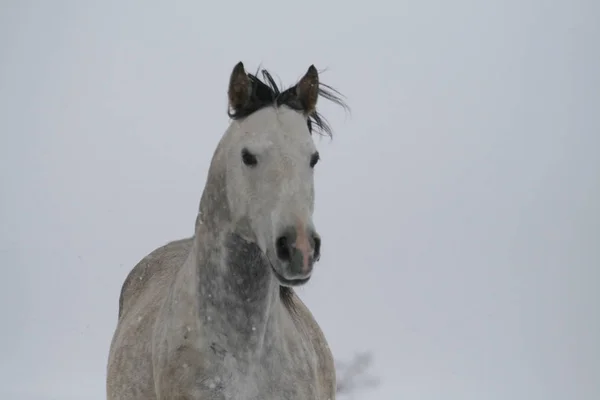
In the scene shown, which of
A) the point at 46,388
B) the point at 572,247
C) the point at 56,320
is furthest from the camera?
the point at 572,247

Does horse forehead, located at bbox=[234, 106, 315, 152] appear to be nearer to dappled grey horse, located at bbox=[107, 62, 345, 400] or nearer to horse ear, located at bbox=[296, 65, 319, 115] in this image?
dappled grey horse, located at bbox=[107, 62, 345, 400]

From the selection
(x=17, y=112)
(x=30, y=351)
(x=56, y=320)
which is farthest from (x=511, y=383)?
(x=17, y=112)

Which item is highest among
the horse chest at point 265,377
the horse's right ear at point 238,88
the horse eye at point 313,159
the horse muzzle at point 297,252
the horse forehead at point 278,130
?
the horse's right ear at point 238,88

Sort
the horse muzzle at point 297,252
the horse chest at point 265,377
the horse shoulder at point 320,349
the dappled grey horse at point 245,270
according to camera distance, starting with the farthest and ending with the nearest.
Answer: the horse shoulder at point 320,349, the horse chest at point 265,377, the dappled grey horse at point 245,270, the horse muzzle at point 297,252

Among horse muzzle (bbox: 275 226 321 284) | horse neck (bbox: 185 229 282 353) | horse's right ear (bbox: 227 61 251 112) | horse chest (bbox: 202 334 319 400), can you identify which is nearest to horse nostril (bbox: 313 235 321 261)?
horse muzzle (bbox: 275 226 321 284)

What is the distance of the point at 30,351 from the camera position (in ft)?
49.3

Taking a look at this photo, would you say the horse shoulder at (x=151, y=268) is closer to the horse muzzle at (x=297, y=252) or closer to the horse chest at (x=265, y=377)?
the horse chest at (x=265, y=377)

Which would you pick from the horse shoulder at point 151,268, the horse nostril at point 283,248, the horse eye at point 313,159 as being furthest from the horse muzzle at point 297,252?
the horse shoulder at point 151,268

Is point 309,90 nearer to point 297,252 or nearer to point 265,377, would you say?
point 297,252

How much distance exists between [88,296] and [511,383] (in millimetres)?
11389

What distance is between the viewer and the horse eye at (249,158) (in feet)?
9.77

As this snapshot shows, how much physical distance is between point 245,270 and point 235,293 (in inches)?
4.2

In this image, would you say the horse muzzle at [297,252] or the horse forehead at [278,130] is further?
the horse forehead at [278,130]

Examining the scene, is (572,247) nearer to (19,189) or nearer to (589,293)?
(589,293)
